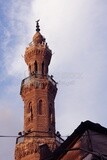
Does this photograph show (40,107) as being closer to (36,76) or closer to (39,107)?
(39,107)

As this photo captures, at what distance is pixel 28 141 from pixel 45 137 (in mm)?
1366

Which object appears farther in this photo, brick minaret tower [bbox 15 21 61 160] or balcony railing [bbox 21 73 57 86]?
balcony railing [bbox 21 73 57 86]

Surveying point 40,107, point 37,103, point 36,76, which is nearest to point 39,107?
point 40,107

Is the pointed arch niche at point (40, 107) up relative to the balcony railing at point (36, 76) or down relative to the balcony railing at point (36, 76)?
down

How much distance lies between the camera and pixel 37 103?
118 ft

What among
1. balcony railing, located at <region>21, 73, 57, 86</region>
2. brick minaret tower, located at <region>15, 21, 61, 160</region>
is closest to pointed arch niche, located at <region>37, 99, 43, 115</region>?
brick minaret tower, located at <region>15, 21, 61, 160</region>

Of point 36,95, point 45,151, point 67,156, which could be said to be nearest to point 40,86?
point 36,95

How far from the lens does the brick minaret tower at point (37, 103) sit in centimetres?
3350

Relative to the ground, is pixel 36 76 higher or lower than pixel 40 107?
higher

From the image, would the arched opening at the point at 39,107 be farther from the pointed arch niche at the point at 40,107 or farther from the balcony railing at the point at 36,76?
the balcony railing at the point at 36,76

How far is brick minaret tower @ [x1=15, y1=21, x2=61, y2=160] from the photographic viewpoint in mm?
33500

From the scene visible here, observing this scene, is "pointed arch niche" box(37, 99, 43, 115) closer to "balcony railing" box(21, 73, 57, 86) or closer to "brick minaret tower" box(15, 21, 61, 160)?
"brick minaret tower" box(15, 21, 61, 160)

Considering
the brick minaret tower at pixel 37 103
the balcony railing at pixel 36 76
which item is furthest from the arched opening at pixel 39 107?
the balcony railing at pixel 36 76

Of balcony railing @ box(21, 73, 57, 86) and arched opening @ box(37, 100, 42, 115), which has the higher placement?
balcony railing @ box(21, 73, 57, 86)
